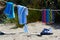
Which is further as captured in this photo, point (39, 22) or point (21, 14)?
point (39, 22)

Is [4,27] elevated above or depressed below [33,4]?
below

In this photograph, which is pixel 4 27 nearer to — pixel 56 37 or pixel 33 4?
pixel 33 4

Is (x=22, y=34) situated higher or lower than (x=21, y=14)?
→ lower

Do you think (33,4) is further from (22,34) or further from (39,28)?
(22,34)

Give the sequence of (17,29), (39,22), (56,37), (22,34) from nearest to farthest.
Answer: (56,37) < (22,34) < (17,29) < (39,22)

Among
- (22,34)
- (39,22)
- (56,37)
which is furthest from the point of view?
(39,22)

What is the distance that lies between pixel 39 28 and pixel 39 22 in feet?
3.39

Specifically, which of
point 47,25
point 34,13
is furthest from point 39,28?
point 34,13

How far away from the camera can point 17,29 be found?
10.8 metres

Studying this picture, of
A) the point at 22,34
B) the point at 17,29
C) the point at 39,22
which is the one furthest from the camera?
the point at 39,22

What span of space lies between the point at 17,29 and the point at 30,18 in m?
1.38

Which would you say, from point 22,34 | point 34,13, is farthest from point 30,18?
point 22,34

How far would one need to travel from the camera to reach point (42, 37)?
353 inches

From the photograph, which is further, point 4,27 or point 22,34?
point 4,27
